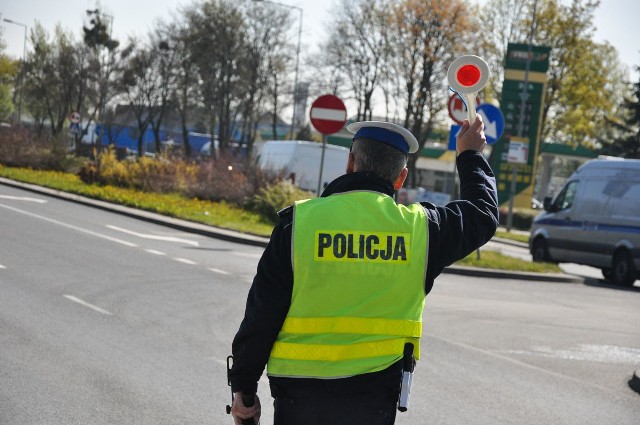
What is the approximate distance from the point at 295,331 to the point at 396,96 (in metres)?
44.5

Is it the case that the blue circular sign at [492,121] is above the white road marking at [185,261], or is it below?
above

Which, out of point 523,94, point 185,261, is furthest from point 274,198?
point 523,94

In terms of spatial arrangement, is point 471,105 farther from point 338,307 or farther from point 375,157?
point 338,307

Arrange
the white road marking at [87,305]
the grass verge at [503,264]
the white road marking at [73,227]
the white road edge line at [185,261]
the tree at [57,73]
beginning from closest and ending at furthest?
the white road marking at [87,305]
the white road edge line at [185,261]
the white road marking at [73,227]
the grass verge at [503,264]
the tree at [57,73]

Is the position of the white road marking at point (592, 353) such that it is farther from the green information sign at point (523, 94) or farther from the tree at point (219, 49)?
the tree at point (219, 49)

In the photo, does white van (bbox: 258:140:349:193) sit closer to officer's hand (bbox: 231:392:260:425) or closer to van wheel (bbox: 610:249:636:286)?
van wheel (bbox: 610:249:636:286)

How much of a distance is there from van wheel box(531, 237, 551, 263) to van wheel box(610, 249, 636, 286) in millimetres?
2545

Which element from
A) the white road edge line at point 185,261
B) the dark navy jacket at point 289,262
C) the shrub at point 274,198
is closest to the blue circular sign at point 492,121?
the white road edge line at point 185,261

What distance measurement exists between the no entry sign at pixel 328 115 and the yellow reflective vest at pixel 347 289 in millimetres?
14740

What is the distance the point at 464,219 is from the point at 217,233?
650 inches

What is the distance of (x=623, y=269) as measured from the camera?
18.8 m

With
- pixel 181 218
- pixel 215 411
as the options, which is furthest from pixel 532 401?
pixel 181 218

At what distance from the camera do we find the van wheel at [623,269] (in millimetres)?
18594

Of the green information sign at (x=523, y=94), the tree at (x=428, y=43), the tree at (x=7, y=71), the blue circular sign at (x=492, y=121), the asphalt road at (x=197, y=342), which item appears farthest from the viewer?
the tree at (x=7, y=71)
